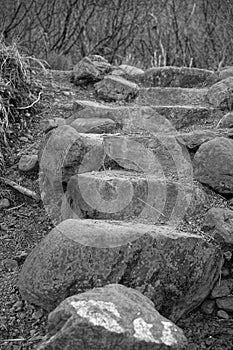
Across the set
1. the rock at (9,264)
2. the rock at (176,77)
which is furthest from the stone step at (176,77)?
the rock at (9,264)

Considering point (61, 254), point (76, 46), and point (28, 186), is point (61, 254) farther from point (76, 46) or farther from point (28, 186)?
point (76, 46)

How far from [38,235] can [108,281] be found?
0.70m

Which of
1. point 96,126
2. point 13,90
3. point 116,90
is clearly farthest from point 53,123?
point 116,90

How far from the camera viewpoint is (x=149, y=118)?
135 inches

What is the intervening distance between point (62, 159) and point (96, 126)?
0.51m

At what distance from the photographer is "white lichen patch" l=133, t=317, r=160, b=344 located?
163 centimetres

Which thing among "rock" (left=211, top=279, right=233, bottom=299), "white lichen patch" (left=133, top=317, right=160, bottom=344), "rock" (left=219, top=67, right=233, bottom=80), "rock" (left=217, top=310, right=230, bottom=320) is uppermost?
"rock" (left=219, top=67, right=233, bottom=80)

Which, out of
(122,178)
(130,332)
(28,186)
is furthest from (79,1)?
(130,332)

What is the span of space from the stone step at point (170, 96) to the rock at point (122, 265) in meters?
1.72

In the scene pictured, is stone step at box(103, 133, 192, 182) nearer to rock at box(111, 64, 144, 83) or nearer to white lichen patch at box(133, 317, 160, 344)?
white lichen patch at box(133, 317, 160, 344)

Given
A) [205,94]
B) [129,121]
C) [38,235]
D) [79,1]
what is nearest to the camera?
[38,235]

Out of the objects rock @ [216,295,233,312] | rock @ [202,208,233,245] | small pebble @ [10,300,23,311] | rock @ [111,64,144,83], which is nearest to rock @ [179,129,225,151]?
rock @ [202,208,233,245]

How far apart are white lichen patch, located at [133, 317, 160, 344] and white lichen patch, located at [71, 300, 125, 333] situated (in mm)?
42

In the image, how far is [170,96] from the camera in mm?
3896
